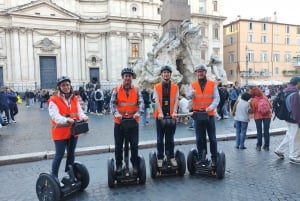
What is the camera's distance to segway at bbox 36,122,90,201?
4191 mm

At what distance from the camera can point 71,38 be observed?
140 feet

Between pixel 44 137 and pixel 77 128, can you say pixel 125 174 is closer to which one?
pixel 77 128

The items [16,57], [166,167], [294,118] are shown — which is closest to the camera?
[166,167]

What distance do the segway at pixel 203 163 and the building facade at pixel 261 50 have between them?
46729mm

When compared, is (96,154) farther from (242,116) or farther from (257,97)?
(257,97)

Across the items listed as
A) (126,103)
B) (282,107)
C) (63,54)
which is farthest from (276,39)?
(126,103)

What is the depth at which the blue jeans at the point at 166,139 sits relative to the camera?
16.8 feet

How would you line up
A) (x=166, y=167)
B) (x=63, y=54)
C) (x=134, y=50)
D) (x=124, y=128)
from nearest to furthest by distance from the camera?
(x=124, y=128) → (x=166, y=167) → (x=63, y=54) → (x=134, y=50)

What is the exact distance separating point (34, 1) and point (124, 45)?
45.1ft

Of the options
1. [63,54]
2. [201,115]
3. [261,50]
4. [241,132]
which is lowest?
[241,132]

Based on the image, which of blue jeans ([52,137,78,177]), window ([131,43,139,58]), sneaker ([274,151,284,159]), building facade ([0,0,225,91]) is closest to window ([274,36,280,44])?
building facade ([0,0,225,91])

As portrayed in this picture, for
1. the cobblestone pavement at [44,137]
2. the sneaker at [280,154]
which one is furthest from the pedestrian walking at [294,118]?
the cobblestone pavement at [44,137]

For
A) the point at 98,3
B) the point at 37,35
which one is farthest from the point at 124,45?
the point at 37,35

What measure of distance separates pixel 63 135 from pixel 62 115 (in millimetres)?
307
